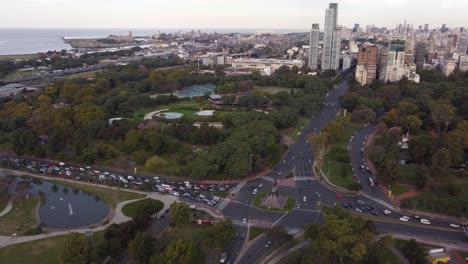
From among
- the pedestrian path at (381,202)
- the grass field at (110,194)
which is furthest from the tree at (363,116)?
the grass field at (110,194)

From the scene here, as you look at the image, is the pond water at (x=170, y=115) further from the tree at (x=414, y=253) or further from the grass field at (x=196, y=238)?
the tree at (x=414, y=253)

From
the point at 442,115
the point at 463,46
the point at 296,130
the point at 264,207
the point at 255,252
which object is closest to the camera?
the point at 255,252

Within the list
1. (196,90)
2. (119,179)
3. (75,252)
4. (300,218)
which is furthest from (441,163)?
(196,90)

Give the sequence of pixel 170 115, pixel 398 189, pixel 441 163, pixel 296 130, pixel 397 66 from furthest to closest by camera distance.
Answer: pixel 397 66
pixel 170 115
pixel 296 130
pixel 398 189
pixel 441 163

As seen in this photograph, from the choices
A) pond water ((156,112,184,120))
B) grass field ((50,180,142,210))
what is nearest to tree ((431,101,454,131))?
pond water ((156,112,184,120))

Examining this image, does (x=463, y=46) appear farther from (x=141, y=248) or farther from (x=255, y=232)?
(x=141, y=248)

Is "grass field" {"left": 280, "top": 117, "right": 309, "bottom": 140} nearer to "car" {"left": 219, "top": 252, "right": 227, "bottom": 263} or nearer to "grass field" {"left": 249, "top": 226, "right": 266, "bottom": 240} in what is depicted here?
"grass field" {"left": 249, "top": 226, "right": 266, "bottom": 240}

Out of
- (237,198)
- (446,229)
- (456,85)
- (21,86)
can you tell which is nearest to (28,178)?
(237,198)
